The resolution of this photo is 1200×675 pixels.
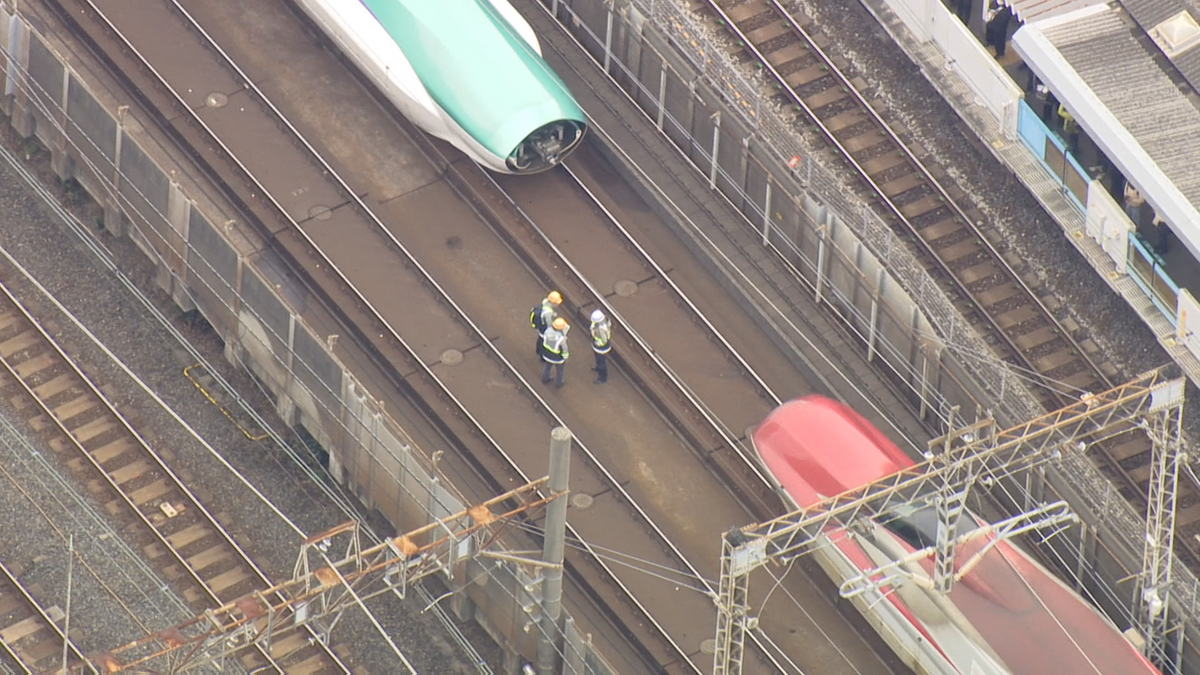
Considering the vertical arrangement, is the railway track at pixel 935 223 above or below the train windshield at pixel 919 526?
above

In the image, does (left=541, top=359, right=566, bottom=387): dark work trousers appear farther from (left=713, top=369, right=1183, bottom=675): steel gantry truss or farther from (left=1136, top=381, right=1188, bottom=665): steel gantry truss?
(left=1136, top=381, right=1188, bottom=665): steel gantry truss

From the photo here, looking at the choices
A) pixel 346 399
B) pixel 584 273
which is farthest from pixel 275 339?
pixel 584 273

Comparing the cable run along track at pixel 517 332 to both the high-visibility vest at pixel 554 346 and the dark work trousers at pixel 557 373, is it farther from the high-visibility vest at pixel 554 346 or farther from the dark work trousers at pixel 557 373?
the high-visibility vest at pixel 554 346

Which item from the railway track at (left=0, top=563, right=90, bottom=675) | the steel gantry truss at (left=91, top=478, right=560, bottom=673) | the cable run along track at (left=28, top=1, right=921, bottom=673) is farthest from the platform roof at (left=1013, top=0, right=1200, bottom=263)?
the railway track at (left=0, top=563, right=90, bottom=675)

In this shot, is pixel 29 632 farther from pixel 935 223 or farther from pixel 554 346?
pixel 935 223

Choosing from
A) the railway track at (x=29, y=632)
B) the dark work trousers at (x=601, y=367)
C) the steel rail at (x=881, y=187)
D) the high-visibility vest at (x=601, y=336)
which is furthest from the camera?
the steel rail at (x=881, y=187)

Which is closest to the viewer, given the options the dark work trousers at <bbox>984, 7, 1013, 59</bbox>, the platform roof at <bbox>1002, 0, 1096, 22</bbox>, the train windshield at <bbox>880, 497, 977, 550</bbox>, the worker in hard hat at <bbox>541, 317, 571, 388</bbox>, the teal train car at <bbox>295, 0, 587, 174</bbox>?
the train windshield at <bbox>880, 497, 977, 550</bbox>

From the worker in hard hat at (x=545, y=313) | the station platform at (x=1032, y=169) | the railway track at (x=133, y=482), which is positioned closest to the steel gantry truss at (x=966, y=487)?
the station platform at (x=1032, y=169)
